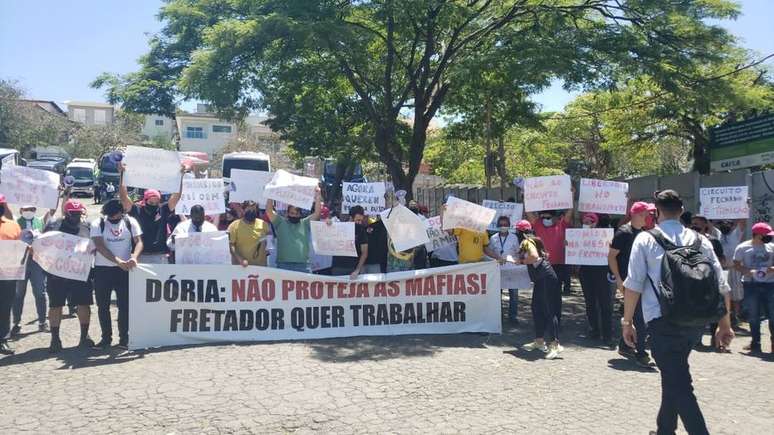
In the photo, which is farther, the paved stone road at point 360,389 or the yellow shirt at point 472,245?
the yellow shirt at point 472,245

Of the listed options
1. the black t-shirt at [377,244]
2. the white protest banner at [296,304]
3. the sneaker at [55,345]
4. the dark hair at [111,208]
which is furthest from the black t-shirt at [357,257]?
the sneaker at [55,345]

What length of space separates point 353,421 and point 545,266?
143 inches

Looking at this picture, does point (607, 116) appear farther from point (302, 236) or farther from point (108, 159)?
point (108, 159)

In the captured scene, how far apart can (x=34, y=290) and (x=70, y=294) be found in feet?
4.84

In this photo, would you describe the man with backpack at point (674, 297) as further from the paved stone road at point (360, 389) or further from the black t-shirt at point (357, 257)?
the black t-shirt at point (357, 257)

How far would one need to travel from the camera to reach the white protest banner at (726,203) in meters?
9.02

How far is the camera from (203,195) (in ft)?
29.6

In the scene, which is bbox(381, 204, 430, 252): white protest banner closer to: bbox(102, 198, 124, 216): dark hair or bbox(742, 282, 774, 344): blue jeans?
bbox(102, 198, 124, 216): dark hair

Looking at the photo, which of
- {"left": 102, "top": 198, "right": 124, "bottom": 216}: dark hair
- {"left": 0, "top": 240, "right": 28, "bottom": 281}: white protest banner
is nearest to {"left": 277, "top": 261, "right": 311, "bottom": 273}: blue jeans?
{"left": 102, "top": 198, "right": 124, "bottom": 216}: dark hair

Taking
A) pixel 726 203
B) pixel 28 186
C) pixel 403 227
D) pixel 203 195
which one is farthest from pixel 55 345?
pixel 726 203

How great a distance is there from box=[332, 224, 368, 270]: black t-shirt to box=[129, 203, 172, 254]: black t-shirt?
7.87 ft

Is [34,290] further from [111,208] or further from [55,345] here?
[111,208]

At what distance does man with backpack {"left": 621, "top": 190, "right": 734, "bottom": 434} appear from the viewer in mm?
3924

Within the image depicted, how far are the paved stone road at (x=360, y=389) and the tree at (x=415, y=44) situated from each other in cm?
575
